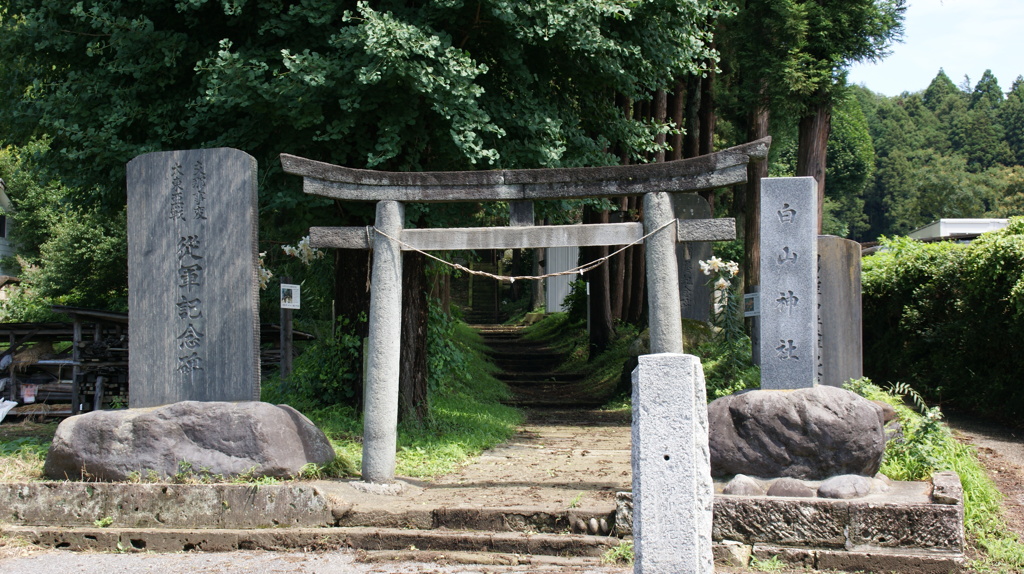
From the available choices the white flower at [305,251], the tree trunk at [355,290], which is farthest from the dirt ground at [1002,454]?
the white flower at [305,251]

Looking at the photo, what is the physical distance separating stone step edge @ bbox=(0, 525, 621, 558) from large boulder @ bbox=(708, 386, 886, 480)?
151 cm

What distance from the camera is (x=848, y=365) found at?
10516 millimetres

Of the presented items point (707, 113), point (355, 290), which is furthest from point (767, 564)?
point (707, 113)

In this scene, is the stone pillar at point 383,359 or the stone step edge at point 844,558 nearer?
the stone step edge at point 844,558

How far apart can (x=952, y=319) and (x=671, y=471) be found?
11.3 m

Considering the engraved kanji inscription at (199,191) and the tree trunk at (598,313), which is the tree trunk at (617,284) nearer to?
the tree trunk at (598,313)

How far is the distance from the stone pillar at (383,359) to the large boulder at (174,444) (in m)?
0.77

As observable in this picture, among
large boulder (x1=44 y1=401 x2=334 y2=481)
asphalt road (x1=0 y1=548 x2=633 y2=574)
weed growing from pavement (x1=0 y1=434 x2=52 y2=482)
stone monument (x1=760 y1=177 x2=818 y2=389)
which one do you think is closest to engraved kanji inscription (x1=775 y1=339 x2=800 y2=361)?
stone monument (x1=760 y1=177 x2=818 y2=389)

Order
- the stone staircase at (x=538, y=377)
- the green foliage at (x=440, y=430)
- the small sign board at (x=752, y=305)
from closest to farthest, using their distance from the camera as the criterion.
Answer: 1. the green foliage at (x=440, y=430)
2. the small sign board at (x=752, y=305)
3. the stone staircase at (x=538, y=377)

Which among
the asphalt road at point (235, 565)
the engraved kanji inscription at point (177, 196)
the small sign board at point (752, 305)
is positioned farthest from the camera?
the small sign board at point (752, 305)

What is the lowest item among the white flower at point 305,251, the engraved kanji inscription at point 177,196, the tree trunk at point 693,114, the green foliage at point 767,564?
A: the green foliage at point 767,564

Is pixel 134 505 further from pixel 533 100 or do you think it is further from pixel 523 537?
pixel 533 100

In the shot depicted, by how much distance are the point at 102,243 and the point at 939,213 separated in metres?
48.0

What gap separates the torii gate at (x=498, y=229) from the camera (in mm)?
7699
